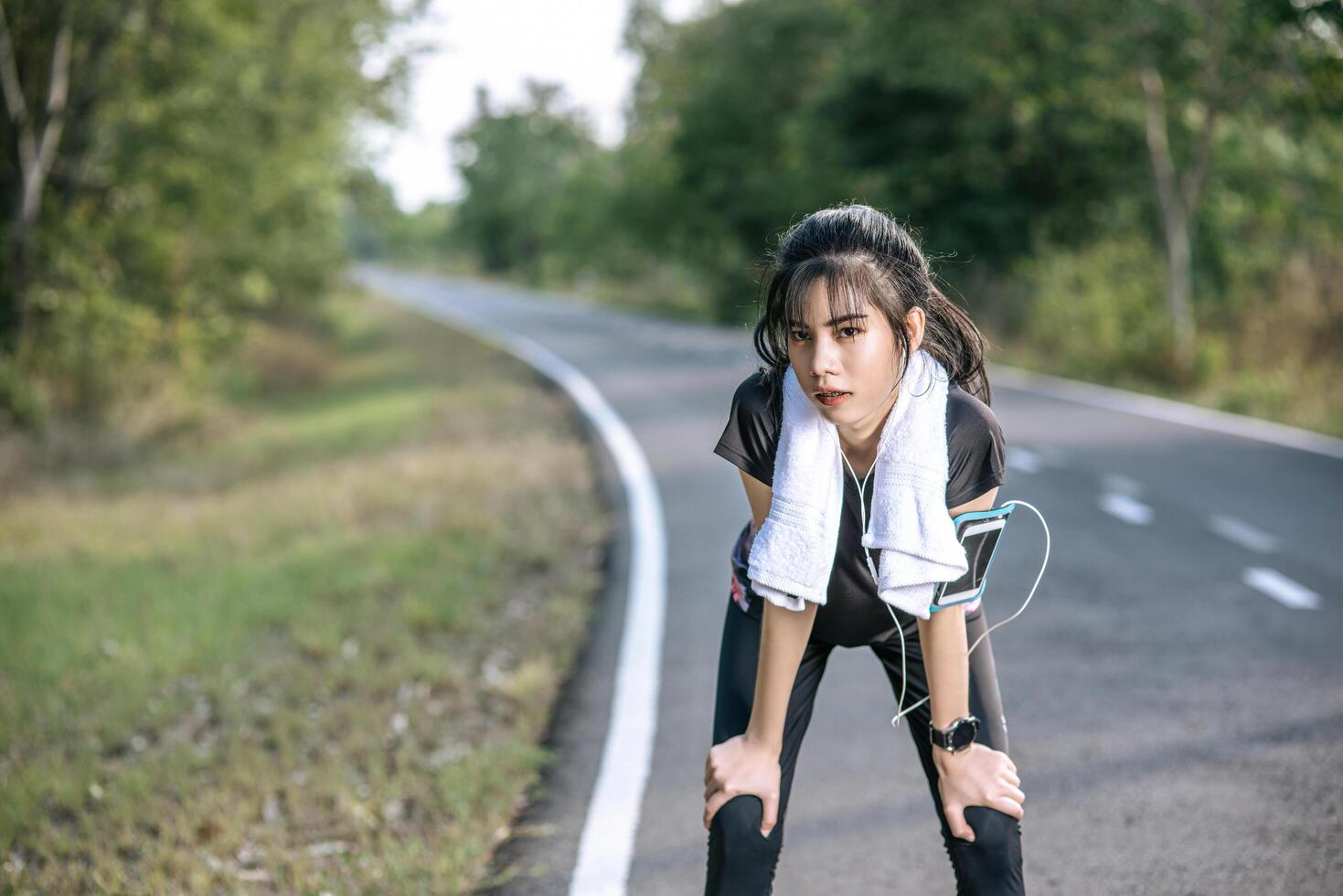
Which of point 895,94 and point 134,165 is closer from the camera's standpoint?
point 134,165

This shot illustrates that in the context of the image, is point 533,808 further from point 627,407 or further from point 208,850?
point 627,407

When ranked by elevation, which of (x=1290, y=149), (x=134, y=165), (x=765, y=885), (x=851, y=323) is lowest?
(x=765, y=885)

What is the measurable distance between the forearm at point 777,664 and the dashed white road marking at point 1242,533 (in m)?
5.38

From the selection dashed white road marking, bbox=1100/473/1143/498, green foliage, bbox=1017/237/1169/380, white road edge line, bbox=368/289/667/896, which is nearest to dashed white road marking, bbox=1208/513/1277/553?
dashed white road marking, bbox=1100/473/1143/498

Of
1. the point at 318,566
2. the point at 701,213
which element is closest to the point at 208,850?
the point at 318,566

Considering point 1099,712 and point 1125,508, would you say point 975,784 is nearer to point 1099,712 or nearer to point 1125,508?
point 1099,712

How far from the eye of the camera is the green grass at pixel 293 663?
12.3 ft

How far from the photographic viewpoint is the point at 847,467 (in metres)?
2.27

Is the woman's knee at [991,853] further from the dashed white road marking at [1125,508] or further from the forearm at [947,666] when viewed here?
the dashed white road marking at [1125,508]

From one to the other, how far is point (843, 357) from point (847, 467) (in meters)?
0.25

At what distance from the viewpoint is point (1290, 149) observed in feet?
56.7

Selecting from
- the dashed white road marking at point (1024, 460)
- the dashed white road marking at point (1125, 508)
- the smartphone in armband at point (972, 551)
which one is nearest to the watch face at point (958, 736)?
the smartphone in armband at point (972, 551)

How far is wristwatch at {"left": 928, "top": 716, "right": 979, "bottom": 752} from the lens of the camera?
2229 mm

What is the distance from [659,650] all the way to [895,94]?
16860 millimetres
